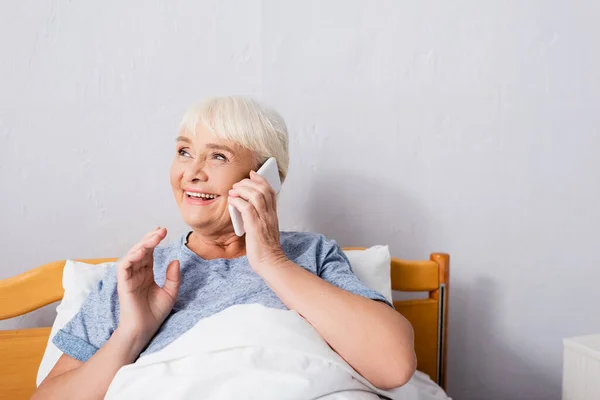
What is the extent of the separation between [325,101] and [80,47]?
67cm

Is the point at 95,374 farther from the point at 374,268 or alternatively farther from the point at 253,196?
the point at 374,268

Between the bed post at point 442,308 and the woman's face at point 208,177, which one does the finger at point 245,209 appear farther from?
the bed post at point 442,308

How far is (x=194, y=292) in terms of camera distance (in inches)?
48.1

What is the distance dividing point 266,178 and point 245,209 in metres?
0.14

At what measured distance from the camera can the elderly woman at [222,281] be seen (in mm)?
1083

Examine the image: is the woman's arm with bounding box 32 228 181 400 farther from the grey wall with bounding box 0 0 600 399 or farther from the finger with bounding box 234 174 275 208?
the grey wall with bounding box 0 0 600 399

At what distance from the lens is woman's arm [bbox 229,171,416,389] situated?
1062 millimetres

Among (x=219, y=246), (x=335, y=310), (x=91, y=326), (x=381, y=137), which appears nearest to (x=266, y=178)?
(x=219, y=246)

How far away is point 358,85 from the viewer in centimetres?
172

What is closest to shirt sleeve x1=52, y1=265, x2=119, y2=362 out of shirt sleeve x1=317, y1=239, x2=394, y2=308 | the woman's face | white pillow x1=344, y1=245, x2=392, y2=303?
the woman's face

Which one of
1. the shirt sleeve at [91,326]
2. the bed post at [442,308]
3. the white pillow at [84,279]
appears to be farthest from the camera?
the bed post at [442,308]

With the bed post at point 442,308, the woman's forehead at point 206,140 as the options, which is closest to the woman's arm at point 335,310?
the woman's forehead at point 206,140

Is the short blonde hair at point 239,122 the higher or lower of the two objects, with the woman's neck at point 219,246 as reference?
higher

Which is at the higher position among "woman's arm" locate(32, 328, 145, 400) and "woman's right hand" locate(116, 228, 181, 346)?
"woman's right hand" locate(116, 228, 181, 346)
